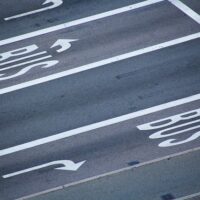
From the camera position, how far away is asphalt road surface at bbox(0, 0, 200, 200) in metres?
18.9

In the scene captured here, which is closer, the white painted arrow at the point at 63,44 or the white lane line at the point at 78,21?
the white painted arrow at the point at 63,44

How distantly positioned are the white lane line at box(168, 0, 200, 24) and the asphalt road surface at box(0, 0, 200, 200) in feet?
0.14

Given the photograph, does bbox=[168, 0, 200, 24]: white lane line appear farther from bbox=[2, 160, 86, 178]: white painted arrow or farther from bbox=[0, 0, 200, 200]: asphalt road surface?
bbox=[2, 160, 86, 178]: white painted arrow

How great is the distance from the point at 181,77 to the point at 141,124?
8.99 feet

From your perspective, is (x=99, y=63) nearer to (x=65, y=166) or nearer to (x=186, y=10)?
(x=186, y=10)

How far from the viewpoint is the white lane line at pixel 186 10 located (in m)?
24.9

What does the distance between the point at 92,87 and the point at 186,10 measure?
5.70 meters

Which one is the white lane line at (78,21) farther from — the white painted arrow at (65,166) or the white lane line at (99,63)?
the white painted arrow at (65,166)

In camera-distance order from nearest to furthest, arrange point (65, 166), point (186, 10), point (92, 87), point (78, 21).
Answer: point (65, 166) < point (92, 87) < point (186, 10) < point (78, 21)

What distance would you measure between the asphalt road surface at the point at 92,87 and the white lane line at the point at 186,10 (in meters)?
0.04

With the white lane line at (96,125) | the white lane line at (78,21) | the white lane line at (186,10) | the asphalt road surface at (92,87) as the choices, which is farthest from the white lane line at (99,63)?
the white lane line at (96,125)

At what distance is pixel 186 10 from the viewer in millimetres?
25250

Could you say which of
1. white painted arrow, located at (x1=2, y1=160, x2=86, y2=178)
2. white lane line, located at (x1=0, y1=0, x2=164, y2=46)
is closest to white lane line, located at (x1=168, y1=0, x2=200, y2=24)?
white lane line, located at (x1=0, y1=0, x2=164, y2=46)

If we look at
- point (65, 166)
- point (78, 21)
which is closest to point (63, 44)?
point (78, 21)
